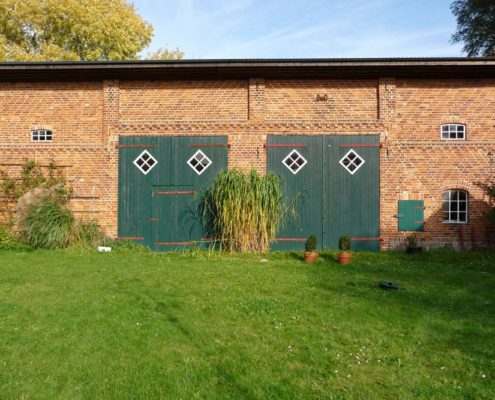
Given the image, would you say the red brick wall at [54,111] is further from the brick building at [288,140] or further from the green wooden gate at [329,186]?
the green wooden gate at [329,186]

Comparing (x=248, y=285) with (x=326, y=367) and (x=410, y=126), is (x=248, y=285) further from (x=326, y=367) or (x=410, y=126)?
(x=410, y=126)

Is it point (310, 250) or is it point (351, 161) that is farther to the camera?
point (351, 161)

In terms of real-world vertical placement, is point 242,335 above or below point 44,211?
below

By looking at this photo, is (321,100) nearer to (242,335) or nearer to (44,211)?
(44,211)

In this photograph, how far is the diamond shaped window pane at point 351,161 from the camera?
11.4 meters

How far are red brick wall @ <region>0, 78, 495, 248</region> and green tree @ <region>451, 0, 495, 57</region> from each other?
14.0m

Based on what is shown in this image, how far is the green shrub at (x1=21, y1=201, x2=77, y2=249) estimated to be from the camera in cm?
1048

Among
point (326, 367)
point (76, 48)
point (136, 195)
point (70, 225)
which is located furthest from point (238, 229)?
point (76, 48)

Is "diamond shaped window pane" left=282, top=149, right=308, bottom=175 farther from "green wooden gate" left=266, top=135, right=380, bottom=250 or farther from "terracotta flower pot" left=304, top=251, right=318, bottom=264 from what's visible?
"terracotta flower pot" left=304, top=251, right=318, bottom=264

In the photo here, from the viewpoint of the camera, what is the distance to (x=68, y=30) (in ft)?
75.2

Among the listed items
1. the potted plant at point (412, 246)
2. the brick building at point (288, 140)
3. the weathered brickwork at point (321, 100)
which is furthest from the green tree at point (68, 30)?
the potted plant at point (412, 246)

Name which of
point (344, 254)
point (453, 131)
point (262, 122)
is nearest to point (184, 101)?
point (262, 122)

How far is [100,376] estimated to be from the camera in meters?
3.42

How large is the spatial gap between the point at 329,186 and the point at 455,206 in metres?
3.47
